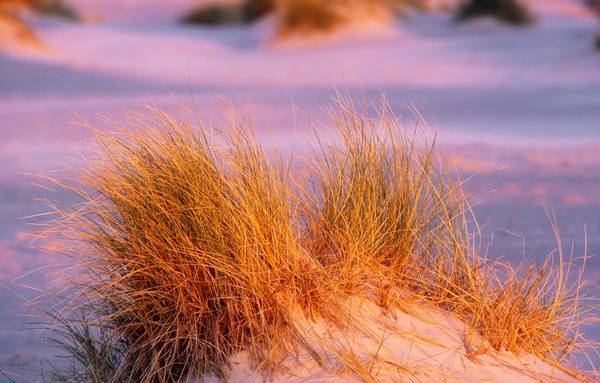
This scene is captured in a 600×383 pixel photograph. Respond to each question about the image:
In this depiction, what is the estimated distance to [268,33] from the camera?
93.5ft

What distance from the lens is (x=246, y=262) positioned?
4230mm

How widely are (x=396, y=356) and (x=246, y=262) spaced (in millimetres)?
640

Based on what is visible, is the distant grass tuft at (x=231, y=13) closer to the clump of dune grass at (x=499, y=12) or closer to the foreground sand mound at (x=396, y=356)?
the clump of dune grass at (x=499, y=12)

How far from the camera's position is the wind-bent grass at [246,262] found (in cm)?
420

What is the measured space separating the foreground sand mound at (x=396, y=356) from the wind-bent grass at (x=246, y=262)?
1.5 inches

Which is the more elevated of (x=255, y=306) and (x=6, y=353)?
(x=255, y=306)

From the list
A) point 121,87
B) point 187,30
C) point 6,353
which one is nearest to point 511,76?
point 121,87

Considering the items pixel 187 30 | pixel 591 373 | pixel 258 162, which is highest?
pixel 258 162

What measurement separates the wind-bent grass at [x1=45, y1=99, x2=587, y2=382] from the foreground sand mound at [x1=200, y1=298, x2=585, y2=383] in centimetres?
4

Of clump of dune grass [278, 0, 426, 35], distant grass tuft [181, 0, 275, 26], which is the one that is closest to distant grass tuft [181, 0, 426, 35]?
clump of dune grass [278, 0, 426, 35]

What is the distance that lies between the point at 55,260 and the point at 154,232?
3.14 meters

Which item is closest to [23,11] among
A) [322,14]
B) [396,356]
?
[322,14]

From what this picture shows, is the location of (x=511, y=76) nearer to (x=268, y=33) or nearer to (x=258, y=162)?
(x=268, y=33)

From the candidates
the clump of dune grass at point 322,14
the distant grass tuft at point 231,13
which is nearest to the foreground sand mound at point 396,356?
the clump of dune grass at point 322,14
